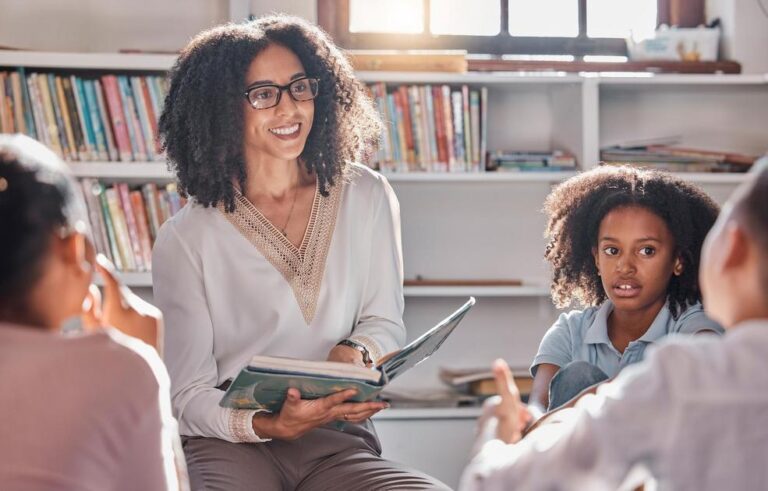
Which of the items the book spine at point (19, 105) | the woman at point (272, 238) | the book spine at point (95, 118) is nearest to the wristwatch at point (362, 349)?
the woman at point (272, 238)

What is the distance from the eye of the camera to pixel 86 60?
2.98 metres

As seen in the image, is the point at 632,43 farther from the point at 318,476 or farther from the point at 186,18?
the point at 318,476

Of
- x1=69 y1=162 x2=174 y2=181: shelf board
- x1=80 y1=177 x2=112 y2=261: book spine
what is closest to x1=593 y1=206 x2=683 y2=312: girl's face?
x1=69 y1=162 x2=174 y2=181: shelf board

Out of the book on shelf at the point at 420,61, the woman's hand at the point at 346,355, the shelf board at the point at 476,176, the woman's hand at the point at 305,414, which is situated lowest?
the woman's hand at the point at 305,414

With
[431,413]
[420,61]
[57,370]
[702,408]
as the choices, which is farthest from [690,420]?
[420,61]

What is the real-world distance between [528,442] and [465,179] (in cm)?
197

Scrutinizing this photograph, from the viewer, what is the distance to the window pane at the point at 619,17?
11.1 ft

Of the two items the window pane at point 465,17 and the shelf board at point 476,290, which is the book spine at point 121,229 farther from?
the window pane at point 465,17

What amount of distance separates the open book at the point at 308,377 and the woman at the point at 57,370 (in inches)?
20.2

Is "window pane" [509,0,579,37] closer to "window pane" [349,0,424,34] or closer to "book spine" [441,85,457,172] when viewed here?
"window pane" [349,0,424,34]

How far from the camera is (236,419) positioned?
6.30ft

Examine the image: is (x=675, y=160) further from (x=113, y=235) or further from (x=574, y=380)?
(x=113, y=235)

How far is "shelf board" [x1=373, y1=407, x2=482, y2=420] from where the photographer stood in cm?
307

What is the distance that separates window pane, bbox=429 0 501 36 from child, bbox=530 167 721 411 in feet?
3.71
